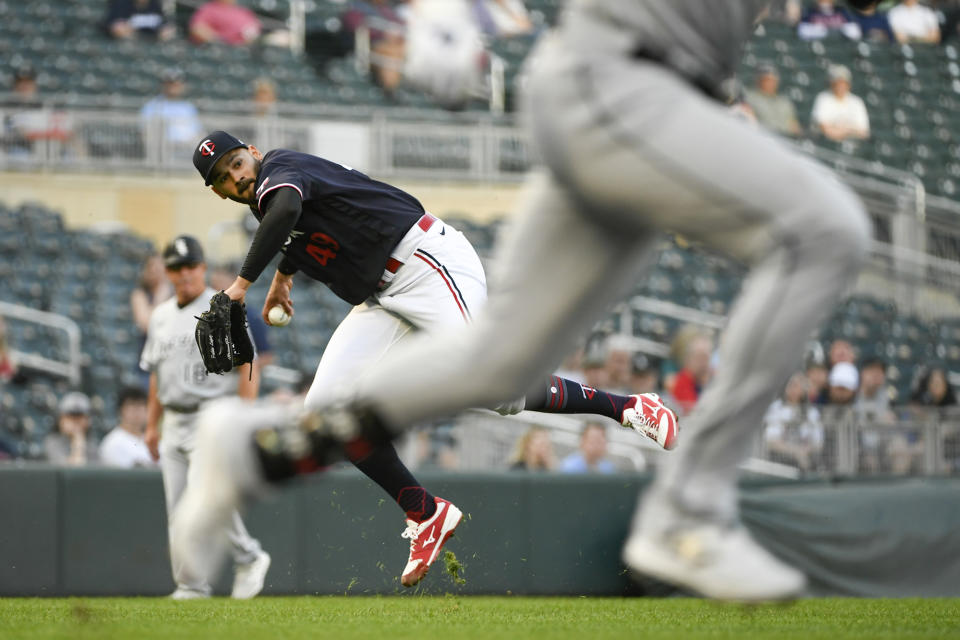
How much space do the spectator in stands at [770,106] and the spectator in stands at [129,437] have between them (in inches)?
369

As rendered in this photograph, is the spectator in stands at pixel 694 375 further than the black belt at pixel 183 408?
Yes

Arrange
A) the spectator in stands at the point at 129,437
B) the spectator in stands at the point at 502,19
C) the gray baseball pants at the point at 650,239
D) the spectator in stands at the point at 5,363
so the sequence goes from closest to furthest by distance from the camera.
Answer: the gray baseball pants at the point at 650,239
the spectator in stands at the point at 129,437
the spectator in stands at the point at 5,363
the spectator in stands at the point at 502,19

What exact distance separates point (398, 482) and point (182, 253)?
301cm

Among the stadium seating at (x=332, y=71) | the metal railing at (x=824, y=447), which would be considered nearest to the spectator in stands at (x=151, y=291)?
the metal railing at (x=824, y=447)

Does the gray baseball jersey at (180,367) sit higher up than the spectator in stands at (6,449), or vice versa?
the gray baseball jersey at (180,367)

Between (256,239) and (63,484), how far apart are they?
380cm

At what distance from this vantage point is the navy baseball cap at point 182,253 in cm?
815

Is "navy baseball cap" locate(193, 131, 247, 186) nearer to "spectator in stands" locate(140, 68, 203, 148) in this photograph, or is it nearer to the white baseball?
the white baseball

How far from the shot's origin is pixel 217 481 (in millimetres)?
3568

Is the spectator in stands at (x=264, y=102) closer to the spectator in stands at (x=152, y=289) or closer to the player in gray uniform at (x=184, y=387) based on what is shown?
the spectator in stands at (x=152, y=289)

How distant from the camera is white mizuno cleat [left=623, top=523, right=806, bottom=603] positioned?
3174 millimetres

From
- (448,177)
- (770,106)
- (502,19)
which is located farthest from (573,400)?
(502,19)

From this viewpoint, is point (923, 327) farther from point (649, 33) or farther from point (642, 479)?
point (649, 33)

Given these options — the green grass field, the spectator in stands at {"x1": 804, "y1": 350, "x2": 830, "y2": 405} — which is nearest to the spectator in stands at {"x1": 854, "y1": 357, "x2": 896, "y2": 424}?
the spectator in stands at {"x1": 804, "y1": 350, "x2": 830, "y2": 405}
